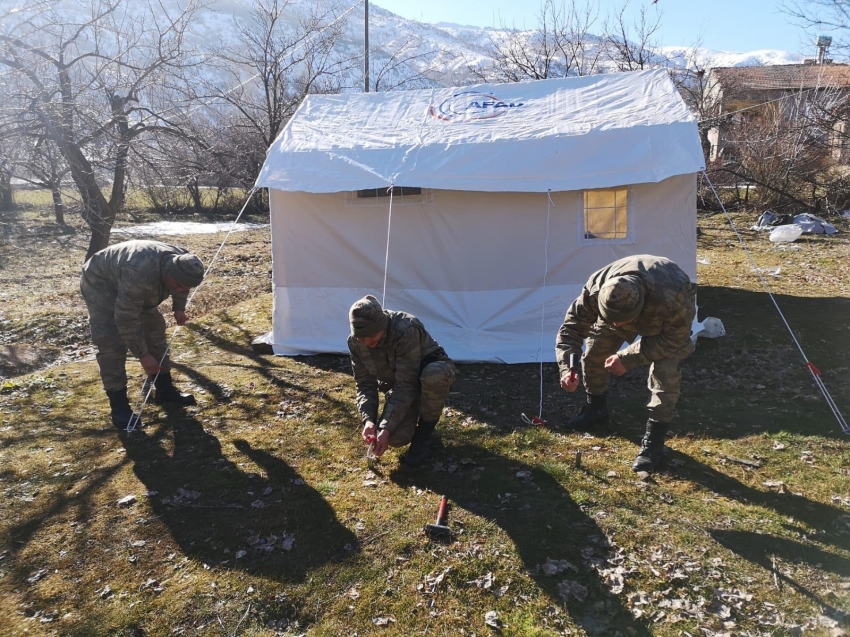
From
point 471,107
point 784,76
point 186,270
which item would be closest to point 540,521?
point 186,270

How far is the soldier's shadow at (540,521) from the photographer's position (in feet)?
9.87

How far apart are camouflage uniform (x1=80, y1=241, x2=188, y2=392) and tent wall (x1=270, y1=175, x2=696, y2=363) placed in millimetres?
2185

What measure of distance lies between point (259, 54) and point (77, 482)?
38.3 ft

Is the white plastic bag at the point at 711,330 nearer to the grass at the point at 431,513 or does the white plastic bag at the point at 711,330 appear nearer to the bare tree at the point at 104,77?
the grass at the point at 431,513

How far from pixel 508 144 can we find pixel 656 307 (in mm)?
3452

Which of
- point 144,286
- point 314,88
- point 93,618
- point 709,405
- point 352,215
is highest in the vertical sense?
point 314,88

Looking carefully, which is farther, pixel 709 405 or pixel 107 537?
pixel 709 405

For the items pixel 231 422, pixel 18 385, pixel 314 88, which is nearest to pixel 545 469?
pixel 231 422

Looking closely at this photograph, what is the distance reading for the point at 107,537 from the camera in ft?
12.3

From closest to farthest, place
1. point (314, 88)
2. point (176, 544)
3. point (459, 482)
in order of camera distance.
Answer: point (176, 544) < point (459, 482) < point (314, 88)

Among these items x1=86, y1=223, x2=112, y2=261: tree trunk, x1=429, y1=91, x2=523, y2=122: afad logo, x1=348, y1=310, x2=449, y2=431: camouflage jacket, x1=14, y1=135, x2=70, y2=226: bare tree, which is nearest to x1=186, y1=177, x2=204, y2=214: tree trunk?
x1=14, y1=135, x2=70, y2=226: bare tree

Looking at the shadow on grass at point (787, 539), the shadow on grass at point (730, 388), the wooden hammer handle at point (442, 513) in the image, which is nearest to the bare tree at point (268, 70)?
the shadow on grass at point (730, 388)

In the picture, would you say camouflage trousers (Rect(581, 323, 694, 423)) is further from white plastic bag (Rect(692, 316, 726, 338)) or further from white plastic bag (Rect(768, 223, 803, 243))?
white plastic bag (Rect(768, 223, 803, 243))

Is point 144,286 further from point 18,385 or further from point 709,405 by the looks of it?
point 709,405
